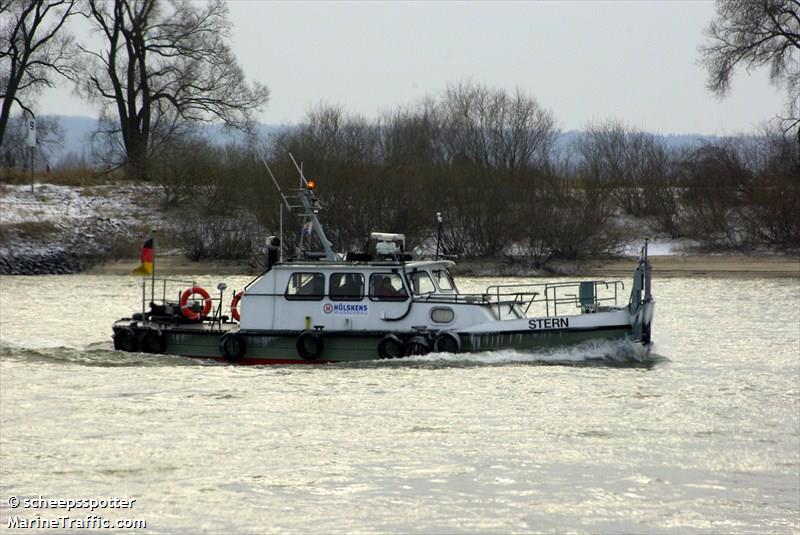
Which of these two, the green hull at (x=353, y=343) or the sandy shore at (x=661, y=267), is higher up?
the sandy shore at (x=661, y=267)

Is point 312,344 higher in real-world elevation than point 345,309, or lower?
lower

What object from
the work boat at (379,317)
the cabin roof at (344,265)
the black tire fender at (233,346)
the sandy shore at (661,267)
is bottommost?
the black tire fender at (233,346)

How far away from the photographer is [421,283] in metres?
24.5

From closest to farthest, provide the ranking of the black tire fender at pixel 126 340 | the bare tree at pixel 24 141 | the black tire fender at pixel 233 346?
the black tire fender at pixel 233 346
the black tire fender at pixel 126 340
the bare tree at pixel 24 141

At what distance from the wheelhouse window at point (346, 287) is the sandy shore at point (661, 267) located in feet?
84.7

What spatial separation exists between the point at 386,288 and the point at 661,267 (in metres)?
28.6

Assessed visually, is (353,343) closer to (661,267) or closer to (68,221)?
(661,267)

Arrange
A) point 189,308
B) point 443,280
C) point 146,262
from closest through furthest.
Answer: point 146,262 → point 443,280 → point 189,308

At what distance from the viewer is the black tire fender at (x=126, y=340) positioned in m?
25.8

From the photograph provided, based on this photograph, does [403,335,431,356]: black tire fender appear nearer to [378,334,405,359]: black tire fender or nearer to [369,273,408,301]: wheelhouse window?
[378,334,405,359]: black tire fender

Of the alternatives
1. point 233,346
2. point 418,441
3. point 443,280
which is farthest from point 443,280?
point 418,441

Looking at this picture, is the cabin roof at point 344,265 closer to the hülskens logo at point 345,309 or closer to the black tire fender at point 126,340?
the hülskens logo at point 345,309

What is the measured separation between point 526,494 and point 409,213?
38.9 m

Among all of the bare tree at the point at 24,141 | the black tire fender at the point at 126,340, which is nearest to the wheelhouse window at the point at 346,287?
the black tire fender at the point at 126,340
